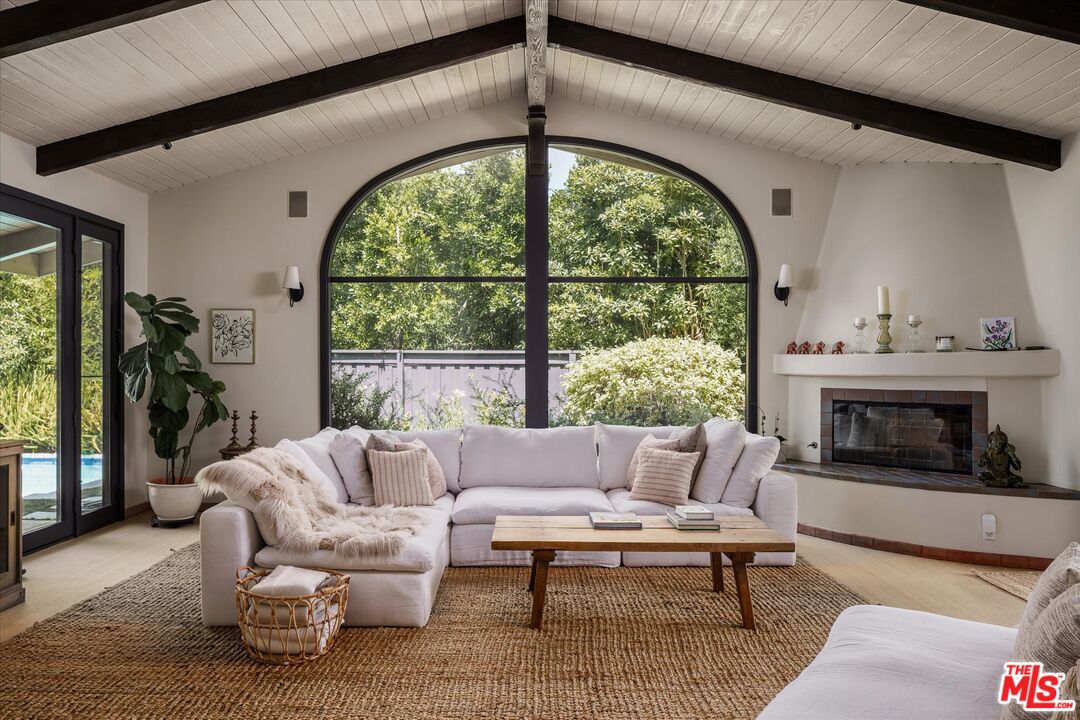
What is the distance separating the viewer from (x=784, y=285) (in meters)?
6.06

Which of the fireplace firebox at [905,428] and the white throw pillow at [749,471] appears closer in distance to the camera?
the white throw pillow at [749,471]

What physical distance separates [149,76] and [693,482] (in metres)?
4.08

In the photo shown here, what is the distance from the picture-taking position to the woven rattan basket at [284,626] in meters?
3.00

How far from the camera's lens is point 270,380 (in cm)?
624

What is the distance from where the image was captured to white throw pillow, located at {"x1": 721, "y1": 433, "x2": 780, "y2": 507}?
462cm

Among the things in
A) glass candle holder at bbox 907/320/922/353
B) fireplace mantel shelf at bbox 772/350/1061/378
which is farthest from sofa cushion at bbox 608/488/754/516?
glass candle holder at bbox 907/320/922/353

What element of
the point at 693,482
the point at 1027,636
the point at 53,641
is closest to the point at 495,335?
the point at 693,482

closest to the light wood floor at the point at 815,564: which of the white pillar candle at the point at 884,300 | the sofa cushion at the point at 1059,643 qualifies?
the white pillar candle at the point at 884,300

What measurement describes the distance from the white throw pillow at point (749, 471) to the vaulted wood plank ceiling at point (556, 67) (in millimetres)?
2339

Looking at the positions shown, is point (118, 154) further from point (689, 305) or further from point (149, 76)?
point (689, 305)

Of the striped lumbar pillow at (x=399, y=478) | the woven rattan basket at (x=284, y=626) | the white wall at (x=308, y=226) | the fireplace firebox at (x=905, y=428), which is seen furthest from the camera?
the white wall at (x=308, y=226)

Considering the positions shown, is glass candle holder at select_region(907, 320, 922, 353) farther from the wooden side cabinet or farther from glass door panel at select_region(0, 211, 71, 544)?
glass door panel at select_region(0, 211, 71, 544)

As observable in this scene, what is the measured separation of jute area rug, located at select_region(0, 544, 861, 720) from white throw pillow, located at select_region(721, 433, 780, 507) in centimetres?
68

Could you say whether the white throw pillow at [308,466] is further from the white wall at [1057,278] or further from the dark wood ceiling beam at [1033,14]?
the white wall at [1057,278]
